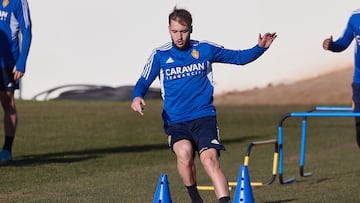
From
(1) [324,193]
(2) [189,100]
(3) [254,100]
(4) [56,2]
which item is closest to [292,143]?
(1) [324,193]

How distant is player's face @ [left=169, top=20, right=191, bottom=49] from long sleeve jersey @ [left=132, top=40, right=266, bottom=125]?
0.44 feet

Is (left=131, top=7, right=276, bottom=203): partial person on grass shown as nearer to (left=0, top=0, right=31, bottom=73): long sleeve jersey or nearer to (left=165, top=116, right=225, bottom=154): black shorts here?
(left=165, top=116, right=225, bottom=154): black shorts

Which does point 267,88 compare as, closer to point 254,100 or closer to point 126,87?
point 254,100

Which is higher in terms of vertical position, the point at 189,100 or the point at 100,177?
the point at 189,100

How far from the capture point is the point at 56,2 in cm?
3391

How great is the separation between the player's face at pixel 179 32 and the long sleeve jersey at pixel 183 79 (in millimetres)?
135

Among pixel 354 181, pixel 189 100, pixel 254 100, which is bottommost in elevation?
pixel 254 100

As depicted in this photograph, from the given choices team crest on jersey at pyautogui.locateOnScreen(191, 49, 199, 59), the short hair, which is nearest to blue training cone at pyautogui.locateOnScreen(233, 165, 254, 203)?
team crest on jersey at pyautogui.locateOnScreen(191, 49, 199, 59)

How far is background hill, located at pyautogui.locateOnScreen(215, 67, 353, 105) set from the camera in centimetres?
3284

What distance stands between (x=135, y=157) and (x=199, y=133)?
685 centimetres

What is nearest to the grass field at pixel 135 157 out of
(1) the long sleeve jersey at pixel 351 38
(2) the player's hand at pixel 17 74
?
(2) the player's hand at pixel 17 74

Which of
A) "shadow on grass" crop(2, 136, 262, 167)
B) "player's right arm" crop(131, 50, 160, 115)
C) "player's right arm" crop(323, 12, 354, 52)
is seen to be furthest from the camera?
"shadow on grass" crop(2, 136, 262, 167)

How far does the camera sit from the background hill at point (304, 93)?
108ft

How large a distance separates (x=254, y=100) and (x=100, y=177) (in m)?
20.5
